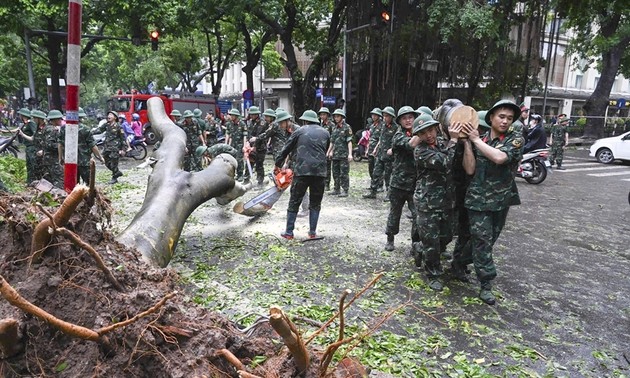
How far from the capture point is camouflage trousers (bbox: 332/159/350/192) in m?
9.27

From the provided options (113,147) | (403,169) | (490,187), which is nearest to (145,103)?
(113,147)

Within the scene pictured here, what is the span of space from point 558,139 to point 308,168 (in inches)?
490

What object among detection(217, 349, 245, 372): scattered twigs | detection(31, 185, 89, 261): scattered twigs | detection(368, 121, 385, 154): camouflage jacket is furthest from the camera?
detection(368, 121, 385, 154): camouflage jacket

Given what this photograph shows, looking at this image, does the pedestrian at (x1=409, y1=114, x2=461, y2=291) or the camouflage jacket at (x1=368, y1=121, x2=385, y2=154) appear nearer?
the pedestrian at (x1=409, y1=114, x2=461, y2=291)

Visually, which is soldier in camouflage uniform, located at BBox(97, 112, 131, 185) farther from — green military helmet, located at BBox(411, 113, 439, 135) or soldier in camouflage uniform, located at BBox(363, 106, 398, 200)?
green military helmet, located at BBox(411, 113, 439, 135)

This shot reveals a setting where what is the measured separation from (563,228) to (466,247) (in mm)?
3663

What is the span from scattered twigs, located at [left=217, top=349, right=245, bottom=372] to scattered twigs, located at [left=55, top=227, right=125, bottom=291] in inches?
22.9

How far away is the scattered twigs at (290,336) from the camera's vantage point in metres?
1.59

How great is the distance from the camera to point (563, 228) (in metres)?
7.21

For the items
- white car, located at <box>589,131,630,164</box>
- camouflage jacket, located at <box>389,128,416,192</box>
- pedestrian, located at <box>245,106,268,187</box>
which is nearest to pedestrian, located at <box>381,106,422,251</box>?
camouflage jacket, located at <box>389,128,416,192</box>

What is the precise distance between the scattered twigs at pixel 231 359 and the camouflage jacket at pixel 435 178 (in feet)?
9.81

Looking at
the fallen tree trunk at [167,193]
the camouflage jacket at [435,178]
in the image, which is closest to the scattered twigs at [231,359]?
the fallen tree trunk at [167,193]

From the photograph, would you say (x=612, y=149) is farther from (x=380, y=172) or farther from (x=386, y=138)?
(x=386, y=138)

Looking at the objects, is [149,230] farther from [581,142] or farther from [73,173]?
Result: [581,142]
